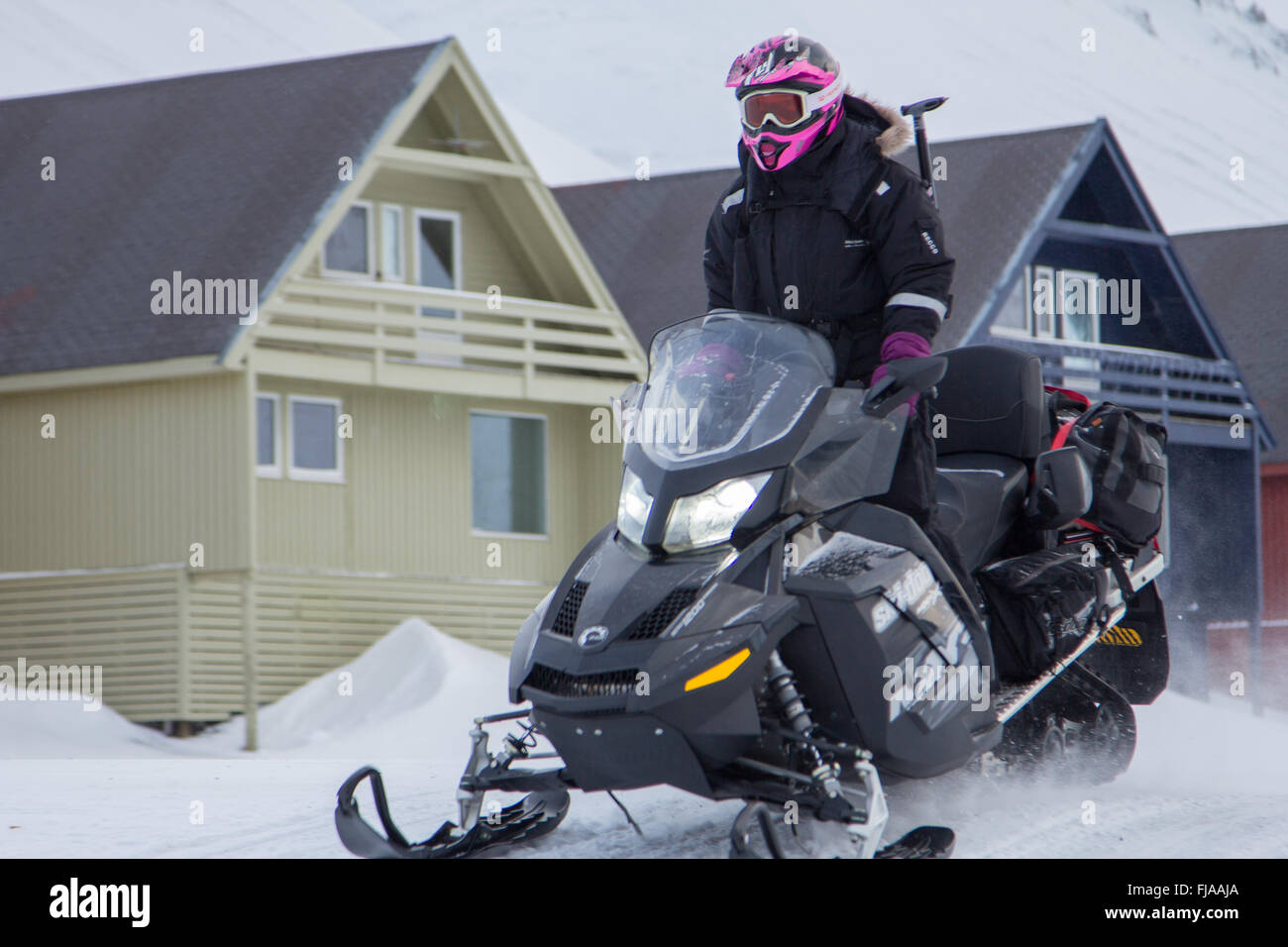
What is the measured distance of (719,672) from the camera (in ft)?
14.0

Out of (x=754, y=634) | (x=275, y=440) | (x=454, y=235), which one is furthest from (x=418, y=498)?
(x=754, y=634)

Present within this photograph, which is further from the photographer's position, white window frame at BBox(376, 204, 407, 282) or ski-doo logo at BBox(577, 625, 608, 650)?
white window frame at BBox(376, 204, 407, 282)

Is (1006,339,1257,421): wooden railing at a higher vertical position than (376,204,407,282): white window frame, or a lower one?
lower

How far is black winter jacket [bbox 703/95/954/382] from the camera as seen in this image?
499 cm

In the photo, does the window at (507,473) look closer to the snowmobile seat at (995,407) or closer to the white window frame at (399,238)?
the white window frame at (399,238)

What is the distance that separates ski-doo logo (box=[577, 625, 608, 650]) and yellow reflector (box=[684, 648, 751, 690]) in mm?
266

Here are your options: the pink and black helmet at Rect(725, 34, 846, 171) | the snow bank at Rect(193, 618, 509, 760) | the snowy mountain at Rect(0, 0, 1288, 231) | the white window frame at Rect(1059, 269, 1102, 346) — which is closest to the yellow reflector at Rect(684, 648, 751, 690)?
the pink and black helmet at Rect(725, 34, 846, 171)

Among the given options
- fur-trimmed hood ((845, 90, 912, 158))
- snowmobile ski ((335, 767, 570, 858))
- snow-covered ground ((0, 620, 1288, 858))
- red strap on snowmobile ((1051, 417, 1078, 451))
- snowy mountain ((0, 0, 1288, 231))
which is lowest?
snow-covered ground ((0, 620, 1288, 858))

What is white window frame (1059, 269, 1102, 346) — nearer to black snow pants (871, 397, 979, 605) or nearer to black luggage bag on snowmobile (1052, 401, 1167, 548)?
black luggage bag on snowmobile (1052, 401, 1167, 548)

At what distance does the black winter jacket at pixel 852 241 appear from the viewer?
197 inches

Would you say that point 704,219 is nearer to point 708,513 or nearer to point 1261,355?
point 1261,355

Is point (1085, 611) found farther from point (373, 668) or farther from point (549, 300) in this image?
point (549, 300)

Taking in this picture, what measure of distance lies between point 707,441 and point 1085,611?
1.71 m

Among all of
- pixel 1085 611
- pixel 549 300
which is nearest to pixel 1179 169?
pixel 549 300
